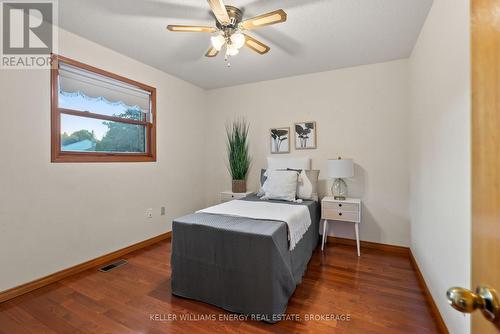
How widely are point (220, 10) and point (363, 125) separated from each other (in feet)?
7.75

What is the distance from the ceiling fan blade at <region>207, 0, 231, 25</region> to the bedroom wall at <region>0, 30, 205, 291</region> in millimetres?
1744

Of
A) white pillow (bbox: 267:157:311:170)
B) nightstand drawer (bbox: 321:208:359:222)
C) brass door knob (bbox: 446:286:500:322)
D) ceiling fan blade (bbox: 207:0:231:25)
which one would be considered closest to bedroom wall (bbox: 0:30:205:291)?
white pillow (bbox: 267:157:311:170)

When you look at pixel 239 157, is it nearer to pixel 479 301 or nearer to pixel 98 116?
pixel 98 116

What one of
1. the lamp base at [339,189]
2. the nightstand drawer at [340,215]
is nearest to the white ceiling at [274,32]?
the lamp base at [339,189]

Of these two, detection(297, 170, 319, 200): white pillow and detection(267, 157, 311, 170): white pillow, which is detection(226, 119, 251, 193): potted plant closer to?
detection(267, 157, 311, 170): white pillow

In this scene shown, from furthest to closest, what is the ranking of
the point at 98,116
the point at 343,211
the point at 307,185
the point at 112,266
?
the point at 307,185 < the point at 343,211 < the point at 98,116 < the point at 112,266

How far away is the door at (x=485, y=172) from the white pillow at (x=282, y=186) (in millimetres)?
2277

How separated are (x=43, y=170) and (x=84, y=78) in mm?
1101

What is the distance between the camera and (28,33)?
2129mm

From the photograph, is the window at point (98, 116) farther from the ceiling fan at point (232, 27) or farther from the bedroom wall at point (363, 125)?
the bedroom wall at point (363, 125)

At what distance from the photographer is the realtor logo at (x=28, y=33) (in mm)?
1972

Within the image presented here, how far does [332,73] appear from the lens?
3.26 metres

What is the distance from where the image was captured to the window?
2.33 m

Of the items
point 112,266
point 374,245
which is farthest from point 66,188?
point 374,245
